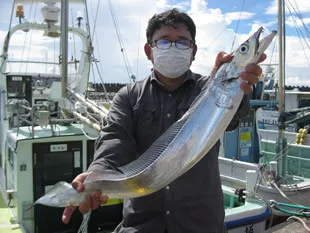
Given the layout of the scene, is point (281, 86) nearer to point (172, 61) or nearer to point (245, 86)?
point (172, 61)

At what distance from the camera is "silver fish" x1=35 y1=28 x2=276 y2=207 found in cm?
179

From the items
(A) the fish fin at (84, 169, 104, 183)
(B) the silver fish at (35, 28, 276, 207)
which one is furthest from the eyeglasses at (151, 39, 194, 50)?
(A) the fish fin at (84, 169, 104, 183)

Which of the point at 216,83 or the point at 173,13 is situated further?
the point at 173,13

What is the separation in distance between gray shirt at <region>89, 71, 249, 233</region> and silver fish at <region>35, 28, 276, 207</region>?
0.27 m

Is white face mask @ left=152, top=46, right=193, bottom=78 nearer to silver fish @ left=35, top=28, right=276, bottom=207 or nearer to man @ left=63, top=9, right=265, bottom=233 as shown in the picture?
man @ left=63, top=9, right=265, bottom=233

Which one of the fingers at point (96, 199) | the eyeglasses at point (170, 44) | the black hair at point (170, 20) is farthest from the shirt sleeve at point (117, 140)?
the black hair at point (170, 20)

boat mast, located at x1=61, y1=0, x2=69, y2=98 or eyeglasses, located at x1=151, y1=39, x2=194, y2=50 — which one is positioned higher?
boat mast, located at x1=61, y1=0, x2=69, y2=98

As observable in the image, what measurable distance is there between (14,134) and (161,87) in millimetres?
5361

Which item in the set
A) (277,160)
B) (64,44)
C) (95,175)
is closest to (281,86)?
(277,160)

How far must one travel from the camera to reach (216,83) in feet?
6.10

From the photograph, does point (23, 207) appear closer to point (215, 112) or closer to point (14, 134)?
point (14, 134)

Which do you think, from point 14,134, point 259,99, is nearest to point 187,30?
point 14,134

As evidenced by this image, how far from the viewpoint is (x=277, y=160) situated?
809 centimetres

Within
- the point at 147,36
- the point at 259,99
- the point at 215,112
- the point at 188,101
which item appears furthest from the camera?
the point at 259,99
